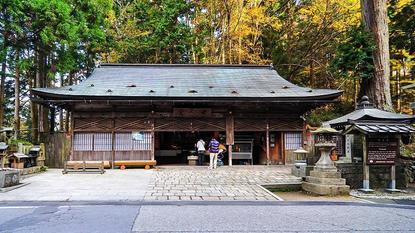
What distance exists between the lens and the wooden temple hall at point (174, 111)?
15000 mm

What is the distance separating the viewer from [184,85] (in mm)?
16766

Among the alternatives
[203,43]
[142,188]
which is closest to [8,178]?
[142,188]

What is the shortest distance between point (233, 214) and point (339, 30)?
65.3 feet

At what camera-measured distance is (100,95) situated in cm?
1448

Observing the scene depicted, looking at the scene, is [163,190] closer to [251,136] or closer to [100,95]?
[100,95]

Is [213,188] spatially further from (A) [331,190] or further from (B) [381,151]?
(B) [381,151]

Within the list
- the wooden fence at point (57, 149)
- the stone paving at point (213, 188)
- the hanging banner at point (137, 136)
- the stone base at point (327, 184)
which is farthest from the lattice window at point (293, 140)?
the wooden fence at point (57, 149)

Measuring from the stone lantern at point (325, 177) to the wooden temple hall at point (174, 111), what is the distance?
5.51 m

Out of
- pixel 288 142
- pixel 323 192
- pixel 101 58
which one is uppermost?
pixel 101 58

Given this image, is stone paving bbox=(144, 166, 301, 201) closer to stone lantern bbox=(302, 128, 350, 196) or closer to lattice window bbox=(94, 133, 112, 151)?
stone lantern bbox=(302, 128, 350, 196)

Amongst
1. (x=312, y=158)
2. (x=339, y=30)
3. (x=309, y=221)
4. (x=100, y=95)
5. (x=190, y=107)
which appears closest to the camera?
(x=309, y=221)

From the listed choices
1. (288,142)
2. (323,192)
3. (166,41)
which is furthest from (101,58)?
(323,192)

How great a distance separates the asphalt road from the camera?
5289 millimetres

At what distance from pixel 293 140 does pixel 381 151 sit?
6976mm
